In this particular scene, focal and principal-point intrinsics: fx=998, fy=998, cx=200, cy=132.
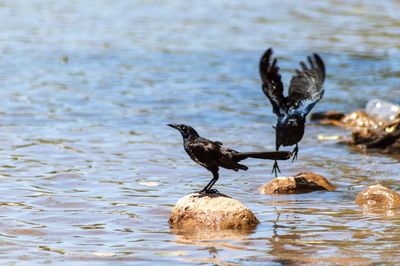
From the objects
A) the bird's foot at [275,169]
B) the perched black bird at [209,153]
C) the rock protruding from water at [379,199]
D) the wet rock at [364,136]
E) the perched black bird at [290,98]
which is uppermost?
the perched black bird at [290,98]

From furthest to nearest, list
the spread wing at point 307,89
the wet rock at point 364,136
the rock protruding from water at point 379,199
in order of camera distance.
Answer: the wet rock at point 364,136, the spread wing at point 307,89, the rock protruding from water at point 379,199

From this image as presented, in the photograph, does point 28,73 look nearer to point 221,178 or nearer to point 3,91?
point 3,91

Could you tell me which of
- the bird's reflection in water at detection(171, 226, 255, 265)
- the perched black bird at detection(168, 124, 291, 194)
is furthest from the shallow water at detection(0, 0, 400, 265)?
the perched black bird at detection(168, 124, 291, 194)

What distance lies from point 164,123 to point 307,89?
161 inches

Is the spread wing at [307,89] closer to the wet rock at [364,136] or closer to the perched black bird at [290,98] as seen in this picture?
the perched black bird at [290,98]

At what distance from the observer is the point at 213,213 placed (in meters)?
7.75

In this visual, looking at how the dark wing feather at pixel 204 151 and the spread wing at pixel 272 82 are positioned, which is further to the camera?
the spread wing at pixel 272 82

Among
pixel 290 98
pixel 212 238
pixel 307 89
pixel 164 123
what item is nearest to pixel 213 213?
pixel 212 238

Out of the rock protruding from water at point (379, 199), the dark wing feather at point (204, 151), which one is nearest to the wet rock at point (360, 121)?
the rock protruding from water at point (379, 199)

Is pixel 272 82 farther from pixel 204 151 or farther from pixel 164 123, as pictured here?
pixel 164 123

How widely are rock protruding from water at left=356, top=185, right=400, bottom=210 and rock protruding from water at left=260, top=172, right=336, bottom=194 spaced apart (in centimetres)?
69

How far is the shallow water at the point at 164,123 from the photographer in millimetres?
7414

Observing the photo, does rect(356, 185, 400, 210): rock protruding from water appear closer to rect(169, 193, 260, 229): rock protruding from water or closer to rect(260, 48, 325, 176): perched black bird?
rect(260, 48, 325, 176): perched black bird

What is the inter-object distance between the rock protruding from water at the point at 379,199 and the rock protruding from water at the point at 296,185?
0.69 m
